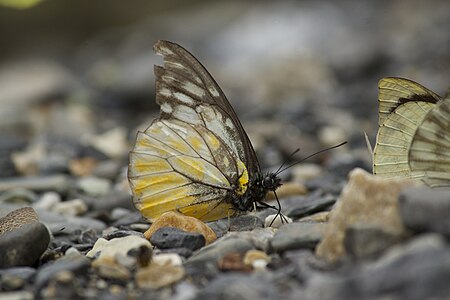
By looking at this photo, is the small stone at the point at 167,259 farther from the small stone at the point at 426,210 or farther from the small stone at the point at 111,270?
the small stone at the point at 426,210

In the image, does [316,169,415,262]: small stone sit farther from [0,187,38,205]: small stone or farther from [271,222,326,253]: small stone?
[0,187,38,205]: small stone

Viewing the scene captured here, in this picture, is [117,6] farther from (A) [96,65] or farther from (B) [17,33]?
(A) [96,65]

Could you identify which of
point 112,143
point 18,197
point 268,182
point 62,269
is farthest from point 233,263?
point 112,143

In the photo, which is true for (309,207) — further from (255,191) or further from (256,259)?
(256,259)

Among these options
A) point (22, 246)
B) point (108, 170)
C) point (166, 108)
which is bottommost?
point (108, 170)

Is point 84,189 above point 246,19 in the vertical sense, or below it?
below

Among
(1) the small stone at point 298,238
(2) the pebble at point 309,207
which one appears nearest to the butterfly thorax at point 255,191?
(2) the pebble at point 309,207

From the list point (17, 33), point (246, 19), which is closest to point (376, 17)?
point (246, 19)
